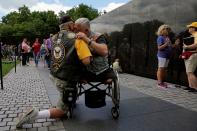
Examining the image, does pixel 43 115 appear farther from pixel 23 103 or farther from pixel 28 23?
pixel 28 23

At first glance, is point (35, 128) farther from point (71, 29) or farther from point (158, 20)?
point (158, 20)

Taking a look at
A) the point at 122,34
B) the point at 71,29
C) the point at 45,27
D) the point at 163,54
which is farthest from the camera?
the point at 45,27

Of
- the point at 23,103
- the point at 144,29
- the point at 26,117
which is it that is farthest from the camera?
the point at 144,29

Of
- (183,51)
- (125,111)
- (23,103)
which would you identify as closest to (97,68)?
(125,111)

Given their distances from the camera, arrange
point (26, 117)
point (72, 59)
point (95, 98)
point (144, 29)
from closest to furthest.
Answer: point (26, 117)
point (72, 59)
point (95, 98)
point (144, 29)

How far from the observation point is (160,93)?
317 inches

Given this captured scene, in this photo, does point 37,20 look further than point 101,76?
Yes

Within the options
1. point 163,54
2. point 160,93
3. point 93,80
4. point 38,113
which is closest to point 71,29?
point 93,80

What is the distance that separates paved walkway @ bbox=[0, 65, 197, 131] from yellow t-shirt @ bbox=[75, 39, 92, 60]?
118cm

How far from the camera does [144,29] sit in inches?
473

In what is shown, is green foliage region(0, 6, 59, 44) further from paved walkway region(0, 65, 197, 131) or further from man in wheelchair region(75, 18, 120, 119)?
man in wheelchair region(75, 18, 120, 119)

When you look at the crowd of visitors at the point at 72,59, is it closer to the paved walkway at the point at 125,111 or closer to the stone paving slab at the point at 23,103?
the stone paving slab at the point at 23,103

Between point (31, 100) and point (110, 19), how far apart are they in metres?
9.36

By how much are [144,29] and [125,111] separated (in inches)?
257
